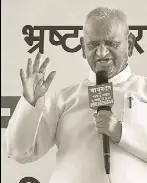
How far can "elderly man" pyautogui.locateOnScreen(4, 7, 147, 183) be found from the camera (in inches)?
33.5

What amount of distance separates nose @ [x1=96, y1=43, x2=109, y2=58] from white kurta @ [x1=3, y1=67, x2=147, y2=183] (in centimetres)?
7

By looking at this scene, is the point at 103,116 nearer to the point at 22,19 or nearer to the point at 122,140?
the point at 122,140

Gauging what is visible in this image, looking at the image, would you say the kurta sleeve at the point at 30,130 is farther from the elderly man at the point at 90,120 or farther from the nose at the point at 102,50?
the nose at the point at 102,50

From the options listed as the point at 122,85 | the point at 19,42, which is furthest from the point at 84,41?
the point at 19,42

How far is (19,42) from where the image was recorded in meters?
1.26

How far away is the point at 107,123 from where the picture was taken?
2.73 ft

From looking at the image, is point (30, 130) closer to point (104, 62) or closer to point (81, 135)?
point (81, 135)

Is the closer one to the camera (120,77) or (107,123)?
(107,123)

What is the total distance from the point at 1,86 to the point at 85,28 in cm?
43

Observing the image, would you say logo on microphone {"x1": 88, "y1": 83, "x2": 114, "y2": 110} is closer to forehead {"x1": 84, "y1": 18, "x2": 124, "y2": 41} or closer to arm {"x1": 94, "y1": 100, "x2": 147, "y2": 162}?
arm {"x1": 94, "y1": 100, "x2": 147, "y2": 162}

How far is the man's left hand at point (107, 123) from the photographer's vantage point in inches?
32.8

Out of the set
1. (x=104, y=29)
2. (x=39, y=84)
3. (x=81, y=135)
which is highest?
(x=104, y=29)

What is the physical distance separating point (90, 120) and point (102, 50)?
0.16 metres

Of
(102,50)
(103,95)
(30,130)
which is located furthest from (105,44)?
(30,130)
